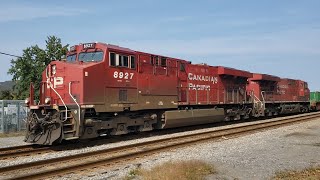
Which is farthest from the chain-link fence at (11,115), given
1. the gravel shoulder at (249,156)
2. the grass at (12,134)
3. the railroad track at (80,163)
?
the gravel shoulder at (249,156)

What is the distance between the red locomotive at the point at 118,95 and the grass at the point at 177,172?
514cm

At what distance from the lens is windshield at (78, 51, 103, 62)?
14288 mm

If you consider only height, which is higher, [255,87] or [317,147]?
[255,87]

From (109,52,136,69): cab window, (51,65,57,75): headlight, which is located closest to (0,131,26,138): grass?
(51,65,57,75): headlight

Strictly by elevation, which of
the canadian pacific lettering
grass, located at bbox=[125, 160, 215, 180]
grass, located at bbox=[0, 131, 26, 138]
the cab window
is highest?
the cab window

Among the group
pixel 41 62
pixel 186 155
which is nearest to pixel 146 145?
pixel 186 155

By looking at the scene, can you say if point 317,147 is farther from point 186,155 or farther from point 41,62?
point 41,62

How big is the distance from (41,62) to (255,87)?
1773 centimetres

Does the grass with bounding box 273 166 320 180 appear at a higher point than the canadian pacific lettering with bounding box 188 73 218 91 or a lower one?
lower

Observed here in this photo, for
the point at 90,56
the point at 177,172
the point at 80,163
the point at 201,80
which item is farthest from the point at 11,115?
the point at 177,172

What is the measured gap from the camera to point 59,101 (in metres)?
13.7

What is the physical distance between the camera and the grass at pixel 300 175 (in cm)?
776

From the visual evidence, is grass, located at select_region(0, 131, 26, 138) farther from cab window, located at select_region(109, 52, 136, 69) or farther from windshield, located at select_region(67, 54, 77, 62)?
cab window, located at select_region(109, 52, 136, 69)

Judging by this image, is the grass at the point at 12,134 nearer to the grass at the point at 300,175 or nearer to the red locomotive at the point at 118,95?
the red locomotive at the point at 118,95
